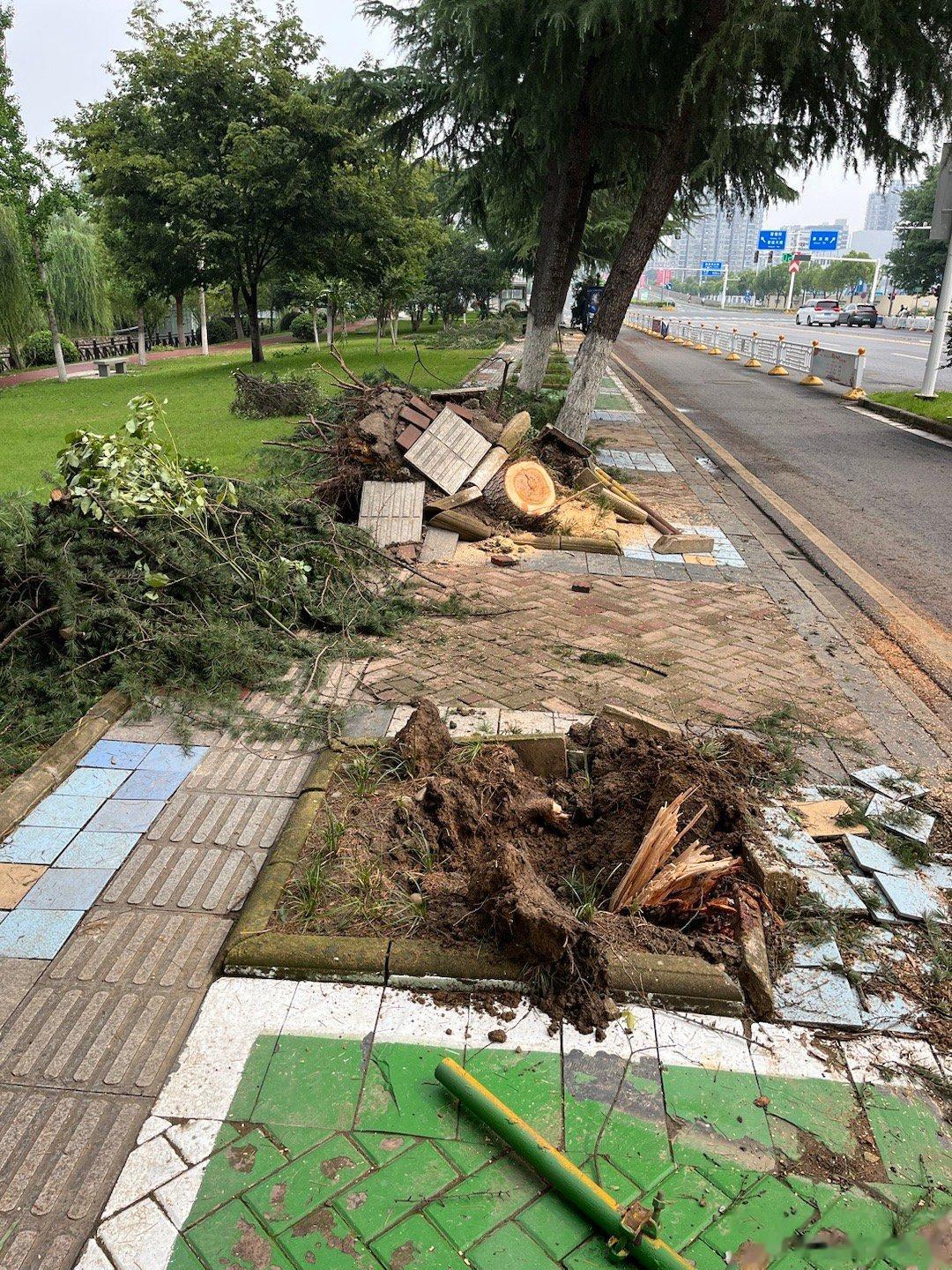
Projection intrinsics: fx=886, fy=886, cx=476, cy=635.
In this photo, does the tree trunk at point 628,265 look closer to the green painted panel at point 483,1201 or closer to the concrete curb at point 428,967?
the concrete curb at point 428,967

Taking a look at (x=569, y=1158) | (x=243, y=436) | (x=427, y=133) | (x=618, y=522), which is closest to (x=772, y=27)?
(x=618, y=522)

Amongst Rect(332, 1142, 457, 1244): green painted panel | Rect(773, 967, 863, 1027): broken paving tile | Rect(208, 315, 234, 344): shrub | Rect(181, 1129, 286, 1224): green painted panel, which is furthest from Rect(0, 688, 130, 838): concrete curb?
Rect(208, 315, 234, 344): shrub

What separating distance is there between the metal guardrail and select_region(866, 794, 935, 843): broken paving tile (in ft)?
58.5

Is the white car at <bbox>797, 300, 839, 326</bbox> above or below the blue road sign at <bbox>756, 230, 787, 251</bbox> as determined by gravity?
below

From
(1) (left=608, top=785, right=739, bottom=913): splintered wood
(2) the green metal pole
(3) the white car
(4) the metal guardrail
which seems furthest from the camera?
(3) the white car

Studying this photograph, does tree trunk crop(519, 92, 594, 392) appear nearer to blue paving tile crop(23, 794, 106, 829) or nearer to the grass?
the grass

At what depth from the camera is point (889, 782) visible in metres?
4.50

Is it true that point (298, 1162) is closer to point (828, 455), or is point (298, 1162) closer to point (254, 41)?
point (828, 455)

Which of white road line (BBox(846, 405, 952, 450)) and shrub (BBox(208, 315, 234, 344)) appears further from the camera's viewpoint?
shrub (BBox(208, 315, 234, 344))

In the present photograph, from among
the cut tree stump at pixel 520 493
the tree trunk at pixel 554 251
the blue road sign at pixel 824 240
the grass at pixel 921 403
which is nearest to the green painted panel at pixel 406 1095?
the cut tree stump at pixel 520 493

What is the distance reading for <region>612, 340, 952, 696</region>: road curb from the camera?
639 cm

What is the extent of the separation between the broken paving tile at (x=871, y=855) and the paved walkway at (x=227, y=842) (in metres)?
0.70

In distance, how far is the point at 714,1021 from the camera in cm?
304

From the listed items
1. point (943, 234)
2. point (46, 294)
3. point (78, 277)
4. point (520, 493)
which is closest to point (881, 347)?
point (943, 234)
